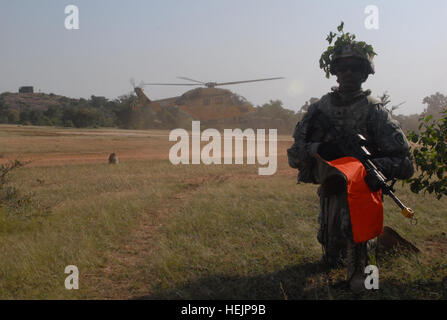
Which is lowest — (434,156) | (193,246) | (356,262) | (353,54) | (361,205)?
(193,246)

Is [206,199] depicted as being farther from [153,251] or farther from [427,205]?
[427,205]

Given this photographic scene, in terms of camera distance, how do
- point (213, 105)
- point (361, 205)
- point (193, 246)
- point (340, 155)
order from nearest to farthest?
1. point (361, 205)
2. point (340, 155)
3. point (193, 246)
4. point (213, 105)

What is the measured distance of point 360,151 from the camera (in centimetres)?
345

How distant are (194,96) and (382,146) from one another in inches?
1519

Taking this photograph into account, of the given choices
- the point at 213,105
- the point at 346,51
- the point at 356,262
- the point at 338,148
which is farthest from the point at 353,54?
the point at 213,105

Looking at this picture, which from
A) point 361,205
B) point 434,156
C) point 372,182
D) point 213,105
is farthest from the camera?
point 213,105

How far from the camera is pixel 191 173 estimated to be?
Result: 12.1 m

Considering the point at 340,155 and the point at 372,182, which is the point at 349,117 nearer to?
the point at 340,155

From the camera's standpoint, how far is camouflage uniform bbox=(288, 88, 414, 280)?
3443 millimetres

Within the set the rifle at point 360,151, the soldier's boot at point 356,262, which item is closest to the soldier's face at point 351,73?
the rifle at point 360,151

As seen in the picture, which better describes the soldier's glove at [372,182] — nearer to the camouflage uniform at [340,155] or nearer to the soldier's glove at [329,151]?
the camouflage uniform at [340,155]

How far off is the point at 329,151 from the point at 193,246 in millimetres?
2318

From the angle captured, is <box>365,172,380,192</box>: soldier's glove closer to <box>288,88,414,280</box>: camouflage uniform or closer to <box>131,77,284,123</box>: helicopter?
<box>288,88,414,280</box>: camouflage uniform
